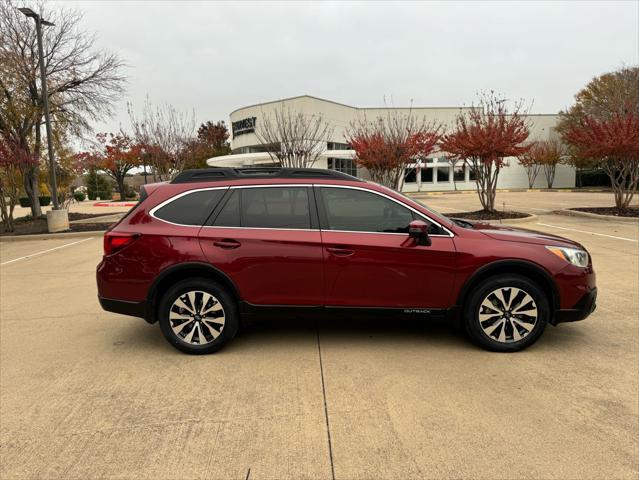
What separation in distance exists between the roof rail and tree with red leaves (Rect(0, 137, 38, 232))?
1368cm

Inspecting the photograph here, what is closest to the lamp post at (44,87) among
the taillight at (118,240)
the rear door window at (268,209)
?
the taillight at (118,240)

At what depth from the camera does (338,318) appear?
4148 millimetres

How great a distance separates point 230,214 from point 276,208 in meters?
0.44

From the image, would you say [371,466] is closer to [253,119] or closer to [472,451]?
[472,451]

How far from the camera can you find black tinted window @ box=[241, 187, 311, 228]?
4.15 m

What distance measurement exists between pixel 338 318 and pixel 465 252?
4.32ft

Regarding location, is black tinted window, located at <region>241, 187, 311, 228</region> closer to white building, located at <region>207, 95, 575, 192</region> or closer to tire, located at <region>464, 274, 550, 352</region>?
tire, located at <region>464, 274, 550, 352</region>

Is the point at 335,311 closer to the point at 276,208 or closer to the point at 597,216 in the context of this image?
the point at 276,208

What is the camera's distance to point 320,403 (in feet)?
10.7

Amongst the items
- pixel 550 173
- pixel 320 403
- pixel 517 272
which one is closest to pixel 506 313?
pixel 517 272

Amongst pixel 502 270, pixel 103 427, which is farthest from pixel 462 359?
pixel 103 427

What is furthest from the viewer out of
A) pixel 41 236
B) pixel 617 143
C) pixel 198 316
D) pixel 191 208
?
pixel 617 143

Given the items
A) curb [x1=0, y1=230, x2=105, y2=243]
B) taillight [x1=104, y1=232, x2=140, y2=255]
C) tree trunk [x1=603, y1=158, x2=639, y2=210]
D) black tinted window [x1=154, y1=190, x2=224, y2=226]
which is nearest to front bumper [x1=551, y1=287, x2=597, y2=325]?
black tinted window [x1=154, y1=190, x2=224, y2=226]

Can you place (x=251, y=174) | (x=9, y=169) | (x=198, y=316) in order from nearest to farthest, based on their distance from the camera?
(x=198, y=316), (x=251, y=174), (x=9, y=169)
